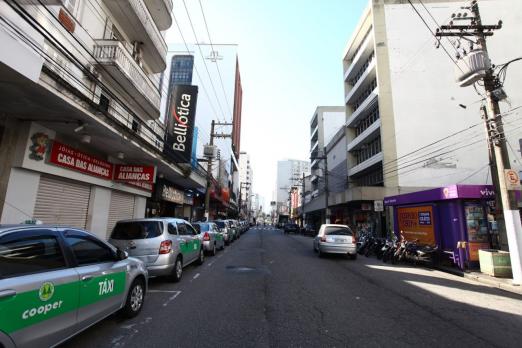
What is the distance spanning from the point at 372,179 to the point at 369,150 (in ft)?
11.1

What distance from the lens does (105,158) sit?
13.3 metres

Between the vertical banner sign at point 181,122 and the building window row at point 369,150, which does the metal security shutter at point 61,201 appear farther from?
the building window row at point 369,150

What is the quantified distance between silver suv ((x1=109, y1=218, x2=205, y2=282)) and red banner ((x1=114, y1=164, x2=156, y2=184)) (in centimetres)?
564

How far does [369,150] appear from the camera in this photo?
34.8m

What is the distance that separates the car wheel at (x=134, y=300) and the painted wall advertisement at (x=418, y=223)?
12.9 m

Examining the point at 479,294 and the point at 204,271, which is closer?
the point at 479,294

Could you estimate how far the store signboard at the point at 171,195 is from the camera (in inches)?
794

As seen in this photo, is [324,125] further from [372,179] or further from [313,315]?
[313,315]

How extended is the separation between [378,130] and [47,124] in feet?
91.3

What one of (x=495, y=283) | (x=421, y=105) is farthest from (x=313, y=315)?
(x=421, y=105)

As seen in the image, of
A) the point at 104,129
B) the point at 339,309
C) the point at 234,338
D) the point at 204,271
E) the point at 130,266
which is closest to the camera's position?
the point at 234,338

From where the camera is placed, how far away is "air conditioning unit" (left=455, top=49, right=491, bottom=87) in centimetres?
1091

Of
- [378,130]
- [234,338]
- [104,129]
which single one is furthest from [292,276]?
[378,130]

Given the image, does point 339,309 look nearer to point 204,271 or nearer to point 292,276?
point 292,276
